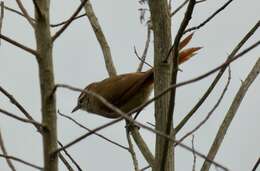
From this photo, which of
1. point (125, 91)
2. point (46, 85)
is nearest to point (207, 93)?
point (46, 85)

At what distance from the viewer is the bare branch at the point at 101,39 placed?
3.50m

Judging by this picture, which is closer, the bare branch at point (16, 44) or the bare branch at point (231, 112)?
the bare branch at point (16, 44)

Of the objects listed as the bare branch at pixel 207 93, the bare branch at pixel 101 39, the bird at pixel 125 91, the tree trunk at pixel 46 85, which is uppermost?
the bird at pixel 125 91

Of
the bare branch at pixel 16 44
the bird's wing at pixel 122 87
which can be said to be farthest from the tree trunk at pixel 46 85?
the bird's wing at pixel 122 87

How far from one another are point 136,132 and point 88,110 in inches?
92.4

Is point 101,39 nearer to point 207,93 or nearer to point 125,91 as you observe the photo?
point 125,91

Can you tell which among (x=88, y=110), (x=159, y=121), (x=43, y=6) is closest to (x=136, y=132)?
(x=159, y=121)

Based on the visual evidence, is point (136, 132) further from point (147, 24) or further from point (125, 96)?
point (125, 96)

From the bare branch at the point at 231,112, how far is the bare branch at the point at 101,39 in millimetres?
1216

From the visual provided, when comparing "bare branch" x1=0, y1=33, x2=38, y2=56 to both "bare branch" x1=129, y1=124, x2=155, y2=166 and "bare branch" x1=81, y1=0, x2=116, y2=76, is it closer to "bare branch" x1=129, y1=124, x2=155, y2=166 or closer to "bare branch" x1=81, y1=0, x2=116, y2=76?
"bare branch" x1=129, y1=124, x2=155, y2=166

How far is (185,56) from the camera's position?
3.39m

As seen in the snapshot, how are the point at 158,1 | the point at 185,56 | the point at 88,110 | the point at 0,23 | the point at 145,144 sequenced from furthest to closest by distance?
the point at 88,110
the point at 185,56
the point at 145,144
the point at 158,1
the point at 0,23

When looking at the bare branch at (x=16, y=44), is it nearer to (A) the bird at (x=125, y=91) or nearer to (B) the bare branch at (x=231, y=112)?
(B) the bare branch at (x=231, y=112)

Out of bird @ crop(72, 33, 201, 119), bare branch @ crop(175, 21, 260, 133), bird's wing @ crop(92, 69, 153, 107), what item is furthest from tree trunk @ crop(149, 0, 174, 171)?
bird's wing @ crop(92, 69, 153, 107)
